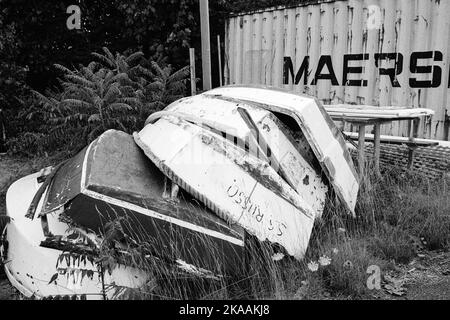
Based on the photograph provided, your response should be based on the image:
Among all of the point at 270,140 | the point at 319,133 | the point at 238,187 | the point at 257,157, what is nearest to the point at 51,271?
the point at 238,187

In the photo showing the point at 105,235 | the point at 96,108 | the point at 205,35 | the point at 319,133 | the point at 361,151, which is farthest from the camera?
the point at 96,108

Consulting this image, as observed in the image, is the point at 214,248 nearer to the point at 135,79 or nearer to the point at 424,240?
the point at 424,240

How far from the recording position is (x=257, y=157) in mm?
→ 3473

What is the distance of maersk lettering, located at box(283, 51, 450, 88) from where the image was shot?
531 centimetres

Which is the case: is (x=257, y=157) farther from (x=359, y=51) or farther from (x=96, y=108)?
(x=359, y=51)

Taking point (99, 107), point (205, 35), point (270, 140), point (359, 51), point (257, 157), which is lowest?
point (257, 157)

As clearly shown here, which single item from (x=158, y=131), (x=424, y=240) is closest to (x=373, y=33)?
(x=424, y=240)

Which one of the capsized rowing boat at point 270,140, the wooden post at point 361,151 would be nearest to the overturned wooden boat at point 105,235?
the capsized rowing boat at point 270,140

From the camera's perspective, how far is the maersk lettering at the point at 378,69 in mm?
5312

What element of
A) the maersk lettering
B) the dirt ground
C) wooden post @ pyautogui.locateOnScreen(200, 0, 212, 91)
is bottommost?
the dirt ground

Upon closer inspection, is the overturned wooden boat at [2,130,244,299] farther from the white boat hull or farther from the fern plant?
the fern plant

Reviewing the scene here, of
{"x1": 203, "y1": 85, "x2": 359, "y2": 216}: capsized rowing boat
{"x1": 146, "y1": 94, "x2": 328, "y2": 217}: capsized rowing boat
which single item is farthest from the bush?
{"x1": 203, "y1": 85, "x2": 359, "y2": 216}: capsized rowing boat

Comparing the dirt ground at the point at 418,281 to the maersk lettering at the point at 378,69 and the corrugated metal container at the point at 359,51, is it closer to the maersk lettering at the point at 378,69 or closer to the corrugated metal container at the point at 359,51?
the corrugated metal container at the point at 359,51

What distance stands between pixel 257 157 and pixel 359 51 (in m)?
3.27
